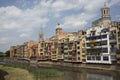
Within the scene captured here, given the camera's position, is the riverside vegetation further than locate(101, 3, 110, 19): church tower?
No

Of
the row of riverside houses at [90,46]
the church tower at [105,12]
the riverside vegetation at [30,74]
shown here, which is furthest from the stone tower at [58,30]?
the riverside vegetation at [30,74]

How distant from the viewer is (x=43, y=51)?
123750 mm

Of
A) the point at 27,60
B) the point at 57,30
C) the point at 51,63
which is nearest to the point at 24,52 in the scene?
the point at 27,60

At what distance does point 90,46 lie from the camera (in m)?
79.0

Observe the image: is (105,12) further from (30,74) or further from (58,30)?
(30,74)

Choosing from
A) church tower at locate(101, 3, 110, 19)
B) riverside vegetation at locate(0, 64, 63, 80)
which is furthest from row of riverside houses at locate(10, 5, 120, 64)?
riverside vegetation at locate(0, 64, 63, 80)

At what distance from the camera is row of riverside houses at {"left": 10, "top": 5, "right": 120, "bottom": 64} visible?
68188 mm

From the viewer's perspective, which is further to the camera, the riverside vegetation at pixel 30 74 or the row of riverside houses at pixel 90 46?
the row of riverside houses at pixel 90 46

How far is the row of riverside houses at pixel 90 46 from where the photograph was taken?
6819cm

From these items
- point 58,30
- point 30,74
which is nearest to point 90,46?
point 30,74

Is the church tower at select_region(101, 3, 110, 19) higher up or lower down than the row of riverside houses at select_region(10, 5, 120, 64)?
higher up

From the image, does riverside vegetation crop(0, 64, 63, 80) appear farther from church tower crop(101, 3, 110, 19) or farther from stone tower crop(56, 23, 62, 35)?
stone tower crop(56, 23, 62, 35)

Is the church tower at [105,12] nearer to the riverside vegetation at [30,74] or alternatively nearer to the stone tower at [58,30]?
the stone tower at [58,30]

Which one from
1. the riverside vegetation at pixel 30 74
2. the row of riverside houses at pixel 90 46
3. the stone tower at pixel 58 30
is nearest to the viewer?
the riverside vegetation at pixel 30 74
